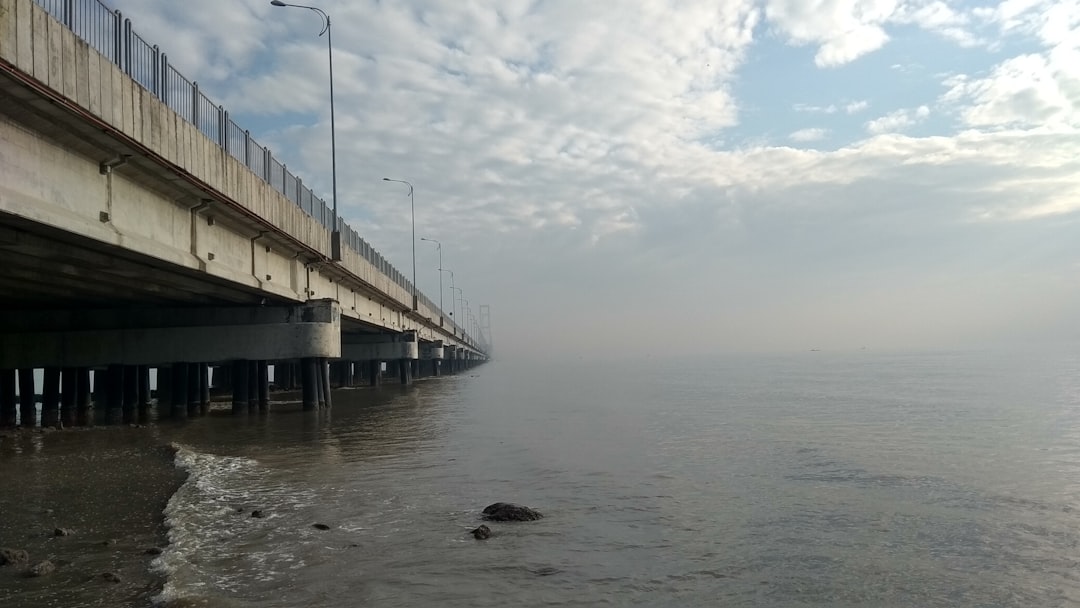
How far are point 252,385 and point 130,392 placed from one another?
6.16 metres

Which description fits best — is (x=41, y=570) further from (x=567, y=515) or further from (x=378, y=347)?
(x=378, y=347)

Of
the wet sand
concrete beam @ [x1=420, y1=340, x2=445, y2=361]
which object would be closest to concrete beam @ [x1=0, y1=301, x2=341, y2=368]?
the wet sand

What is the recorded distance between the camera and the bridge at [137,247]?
11711 millimetres

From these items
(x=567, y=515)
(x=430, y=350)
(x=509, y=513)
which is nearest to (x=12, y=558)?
(x=509, y=513)

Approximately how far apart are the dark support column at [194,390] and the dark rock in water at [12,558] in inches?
1035

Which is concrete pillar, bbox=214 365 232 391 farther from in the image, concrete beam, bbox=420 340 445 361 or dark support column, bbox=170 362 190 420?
concrete beam, bbox=420 340 445 361

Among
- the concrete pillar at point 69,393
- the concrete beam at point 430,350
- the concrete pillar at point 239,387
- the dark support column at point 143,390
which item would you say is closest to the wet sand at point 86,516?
the concrete pillar at point 239,387

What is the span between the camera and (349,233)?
117 feet

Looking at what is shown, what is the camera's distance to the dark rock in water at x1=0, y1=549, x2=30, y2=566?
345 inches

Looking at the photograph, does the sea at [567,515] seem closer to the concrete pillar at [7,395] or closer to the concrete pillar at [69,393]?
the concrete pillar at [7,395]

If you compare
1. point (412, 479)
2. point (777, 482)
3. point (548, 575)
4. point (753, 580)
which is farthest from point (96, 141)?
point (777, 482)

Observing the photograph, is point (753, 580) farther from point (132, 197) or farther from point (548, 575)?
point (132, 197)

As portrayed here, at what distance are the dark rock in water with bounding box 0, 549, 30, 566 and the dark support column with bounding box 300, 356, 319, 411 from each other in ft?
75.3

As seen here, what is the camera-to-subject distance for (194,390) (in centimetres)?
3509
